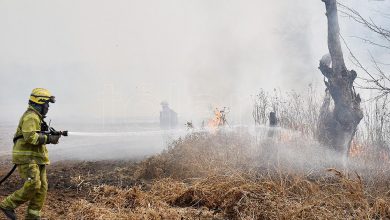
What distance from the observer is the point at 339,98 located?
1073 cm

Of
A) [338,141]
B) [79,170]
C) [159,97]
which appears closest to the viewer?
[79,170]

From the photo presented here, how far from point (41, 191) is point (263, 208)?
3.20 metres

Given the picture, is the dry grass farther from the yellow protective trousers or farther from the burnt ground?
the yellow protective trousers

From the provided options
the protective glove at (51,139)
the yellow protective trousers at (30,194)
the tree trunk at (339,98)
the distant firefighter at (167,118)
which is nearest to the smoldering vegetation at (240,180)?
the tree trunk at (339,98)

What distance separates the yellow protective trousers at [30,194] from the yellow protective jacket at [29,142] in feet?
0.33

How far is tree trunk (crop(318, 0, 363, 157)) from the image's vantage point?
1059 centimetres

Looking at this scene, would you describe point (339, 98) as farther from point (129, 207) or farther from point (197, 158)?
point (129, 207)

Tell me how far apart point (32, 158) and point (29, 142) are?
26 centimetres

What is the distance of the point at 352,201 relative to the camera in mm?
5781

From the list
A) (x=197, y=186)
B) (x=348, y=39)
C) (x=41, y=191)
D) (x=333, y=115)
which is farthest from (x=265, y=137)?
(x=348, y=39)

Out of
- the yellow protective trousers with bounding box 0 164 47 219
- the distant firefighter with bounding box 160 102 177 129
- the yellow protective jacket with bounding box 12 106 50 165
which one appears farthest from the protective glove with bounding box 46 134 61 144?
the distant firefighter with bounding box 160 102 177 129

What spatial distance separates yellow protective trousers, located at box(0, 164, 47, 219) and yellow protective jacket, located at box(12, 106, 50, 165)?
102 millimetres

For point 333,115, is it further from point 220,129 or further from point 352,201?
point 352,201

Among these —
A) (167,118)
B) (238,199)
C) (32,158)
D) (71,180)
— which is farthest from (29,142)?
(167,118)
